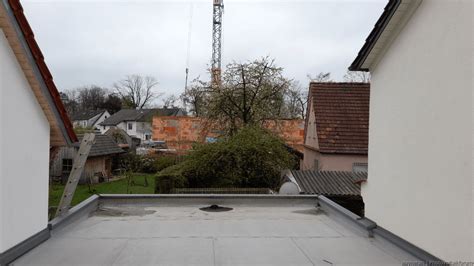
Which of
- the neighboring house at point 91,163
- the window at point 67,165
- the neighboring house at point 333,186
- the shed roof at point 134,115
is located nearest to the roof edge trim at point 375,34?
the neighboring house at point 333,186

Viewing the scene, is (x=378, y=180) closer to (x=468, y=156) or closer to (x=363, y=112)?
(x=468, y=156)

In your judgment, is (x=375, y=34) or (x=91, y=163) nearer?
(x=375, y=34)

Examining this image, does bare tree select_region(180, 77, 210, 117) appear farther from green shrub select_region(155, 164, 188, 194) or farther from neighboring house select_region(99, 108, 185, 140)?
neighboring house select_region(99, 108, 185, 140)

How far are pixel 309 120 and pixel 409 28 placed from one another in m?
15.4

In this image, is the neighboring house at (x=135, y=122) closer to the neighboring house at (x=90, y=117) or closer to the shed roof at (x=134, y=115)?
the shed roof at (x=134, y=115)

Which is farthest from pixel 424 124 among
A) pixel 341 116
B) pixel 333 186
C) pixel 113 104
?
pixel 113 104

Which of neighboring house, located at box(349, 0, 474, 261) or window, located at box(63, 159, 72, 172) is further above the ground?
neighboring house, located at box(349, 0, 474, 261)

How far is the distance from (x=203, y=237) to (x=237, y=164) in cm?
843

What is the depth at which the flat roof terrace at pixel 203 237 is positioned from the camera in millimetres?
4207

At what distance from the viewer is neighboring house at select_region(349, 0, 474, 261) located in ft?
10.6

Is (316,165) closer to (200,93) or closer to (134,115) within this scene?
(200,93)

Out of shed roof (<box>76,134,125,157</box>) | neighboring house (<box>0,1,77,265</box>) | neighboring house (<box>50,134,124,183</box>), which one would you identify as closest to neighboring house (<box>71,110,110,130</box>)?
shed roof (<box>76,134,125,157</box>)

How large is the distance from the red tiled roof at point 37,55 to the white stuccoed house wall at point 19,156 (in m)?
0.20

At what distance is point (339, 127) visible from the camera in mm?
16469
